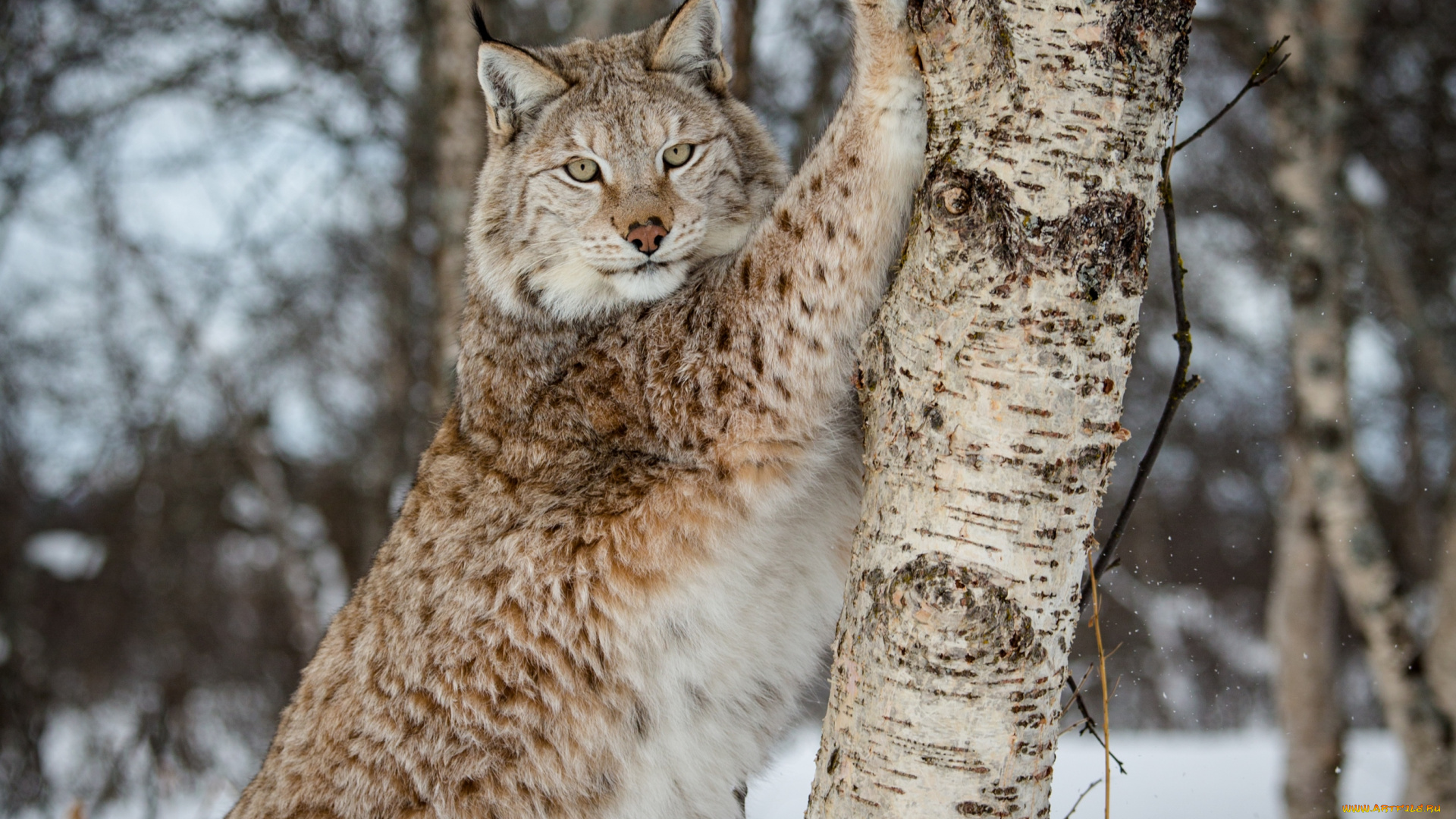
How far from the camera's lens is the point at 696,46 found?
3090mm

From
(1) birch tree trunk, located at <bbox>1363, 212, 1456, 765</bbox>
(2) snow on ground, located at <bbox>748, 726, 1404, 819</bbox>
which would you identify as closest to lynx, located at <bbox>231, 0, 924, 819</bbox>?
(2) snow on ground, located at <bbox>748, 726, 1404, 819</bbox>

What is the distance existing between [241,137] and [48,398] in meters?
4.39

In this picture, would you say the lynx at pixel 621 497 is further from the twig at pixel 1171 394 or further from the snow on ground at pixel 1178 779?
the snow on ground at pixel 1178 779

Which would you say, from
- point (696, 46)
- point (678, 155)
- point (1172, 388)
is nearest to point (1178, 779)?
point (1172, 388)

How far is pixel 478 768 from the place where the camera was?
106 inches

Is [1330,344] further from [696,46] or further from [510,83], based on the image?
[510,83]

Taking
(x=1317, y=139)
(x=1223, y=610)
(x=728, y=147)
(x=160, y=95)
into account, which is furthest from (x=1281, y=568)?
(x=160, y=95)

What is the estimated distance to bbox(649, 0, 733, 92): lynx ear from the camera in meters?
2.99

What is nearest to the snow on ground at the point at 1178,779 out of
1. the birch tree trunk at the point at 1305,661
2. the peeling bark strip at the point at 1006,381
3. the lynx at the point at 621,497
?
the birch tree trunk at the point at 1305,661

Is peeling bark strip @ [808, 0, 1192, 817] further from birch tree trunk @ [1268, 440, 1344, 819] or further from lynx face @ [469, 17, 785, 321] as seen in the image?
birch tree trunk @ [1268, 440, 1344, 819]

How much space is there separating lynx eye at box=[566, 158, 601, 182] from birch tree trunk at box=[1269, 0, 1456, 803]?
4459 millimetres

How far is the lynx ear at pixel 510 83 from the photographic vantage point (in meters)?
3.01

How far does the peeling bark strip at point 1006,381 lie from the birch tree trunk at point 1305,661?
4.97 m

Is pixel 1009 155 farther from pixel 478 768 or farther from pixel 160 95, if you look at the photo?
pixel 160 95
